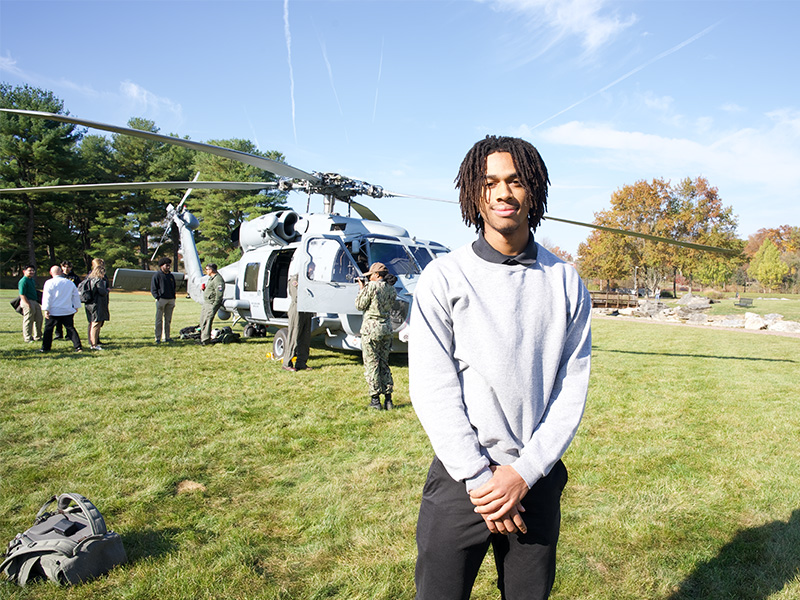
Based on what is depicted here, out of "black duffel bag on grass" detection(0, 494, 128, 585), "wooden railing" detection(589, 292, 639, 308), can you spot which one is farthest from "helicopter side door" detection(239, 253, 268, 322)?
"wooden railing" detection(589, 292, 639, 308)

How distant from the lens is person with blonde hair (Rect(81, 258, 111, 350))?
30.2 feet

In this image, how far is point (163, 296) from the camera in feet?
33.5

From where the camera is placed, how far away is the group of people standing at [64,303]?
8648 millimetres

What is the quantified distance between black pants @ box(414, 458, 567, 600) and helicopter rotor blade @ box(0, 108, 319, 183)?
3.29 meters

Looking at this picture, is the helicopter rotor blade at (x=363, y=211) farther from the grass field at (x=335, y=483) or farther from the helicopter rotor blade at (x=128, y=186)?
the grass field at (x=335, y=483)

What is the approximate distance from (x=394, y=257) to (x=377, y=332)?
308 cm

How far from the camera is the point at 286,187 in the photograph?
30.7 ft

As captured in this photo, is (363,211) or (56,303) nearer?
(56,303)

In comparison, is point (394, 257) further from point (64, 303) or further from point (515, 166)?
point (515, 166)

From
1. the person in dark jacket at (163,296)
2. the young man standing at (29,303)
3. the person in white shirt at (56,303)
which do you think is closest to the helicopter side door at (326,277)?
the person in dark jacket at (163,296)

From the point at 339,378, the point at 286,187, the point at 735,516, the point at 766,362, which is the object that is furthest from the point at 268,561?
the point at 766,362

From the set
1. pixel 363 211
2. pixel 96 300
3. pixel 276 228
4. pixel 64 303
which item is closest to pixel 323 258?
pixel 276 228

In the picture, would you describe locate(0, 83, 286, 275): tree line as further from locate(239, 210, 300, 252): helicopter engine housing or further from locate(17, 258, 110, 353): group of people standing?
locate(239, 210, 300, 252): helicopter engine housing

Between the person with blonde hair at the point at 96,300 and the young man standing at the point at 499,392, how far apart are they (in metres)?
9.67
